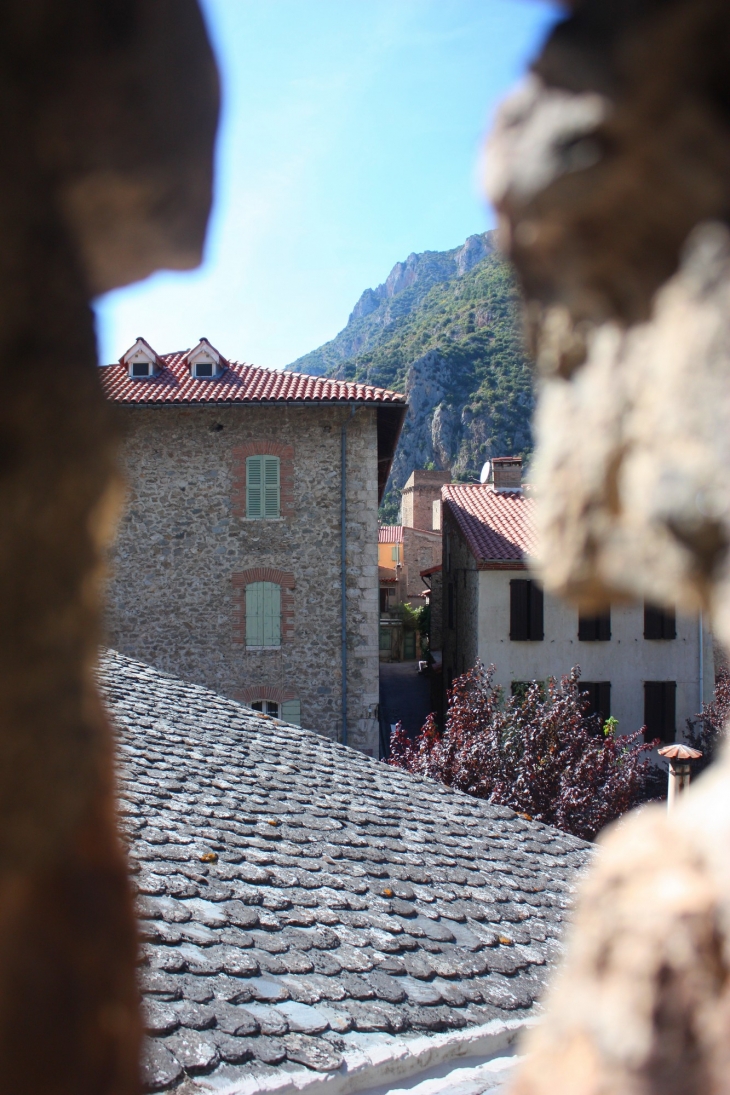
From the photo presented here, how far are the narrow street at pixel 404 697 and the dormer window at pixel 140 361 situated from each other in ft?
32.2

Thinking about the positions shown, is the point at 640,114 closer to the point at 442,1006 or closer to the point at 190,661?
the point at 442,1006

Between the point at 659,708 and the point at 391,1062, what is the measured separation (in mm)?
15027

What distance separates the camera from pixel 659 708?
671 inches

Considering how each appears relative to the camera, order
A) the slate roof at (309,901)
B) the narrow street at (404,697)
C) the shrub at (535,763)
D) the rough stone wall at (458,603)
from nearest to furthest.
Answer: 1. the slate roof at (309,901)
2. the shrub at (535,763)
3. the rough stone wall at (458,603)
4. the narrow street at (404,697)

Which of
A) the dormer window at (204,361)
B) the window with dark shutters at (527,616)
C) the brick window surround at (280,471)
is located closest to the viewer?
the brick window surround at (280,471)

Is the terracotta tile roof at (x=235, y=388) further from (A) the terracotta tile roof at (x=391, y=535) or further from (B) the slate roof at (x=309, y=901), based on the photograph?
(A) the terracotta tile roof at (x=391, y=535)

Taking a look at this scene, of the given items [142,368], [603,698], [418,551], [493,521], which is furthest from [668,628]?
[418,551]

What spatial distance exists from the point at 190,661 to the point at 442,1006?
11911 millimetres

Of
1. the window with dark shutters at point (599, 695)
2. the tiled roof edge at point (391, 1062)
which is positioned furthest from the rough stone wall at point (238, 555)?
the tiled roof edge at point (391, 1062)

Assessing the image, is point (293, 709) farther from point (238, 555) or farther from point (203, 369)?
point (203, 369)

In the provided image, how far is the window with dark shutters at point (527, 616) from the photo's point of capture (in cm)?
1688

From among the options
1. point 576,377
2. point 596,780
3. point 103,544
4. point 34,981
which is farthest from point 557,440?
point 596,780

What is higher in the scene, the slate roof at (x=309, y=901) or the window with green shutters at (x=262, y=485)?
the window with green shutters at (x=262, y=485)

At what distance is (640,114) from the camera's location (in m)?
0.67
